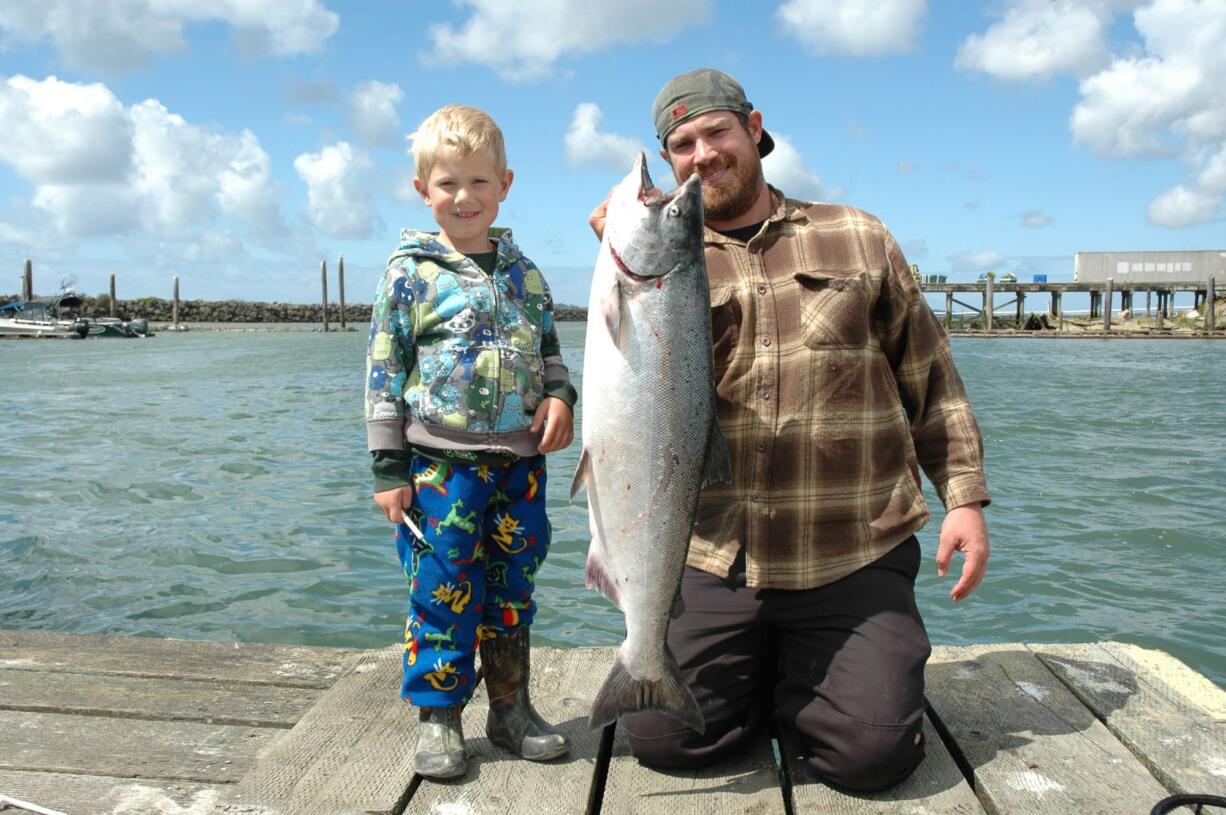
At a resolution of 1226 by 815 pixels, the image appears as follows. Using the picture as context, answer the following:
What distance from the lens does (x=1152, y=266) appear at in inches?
2950

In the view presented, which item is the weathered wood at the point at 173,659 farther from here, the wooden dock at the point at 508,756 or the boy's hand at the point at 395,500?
the boy's hand at the point at 395,500

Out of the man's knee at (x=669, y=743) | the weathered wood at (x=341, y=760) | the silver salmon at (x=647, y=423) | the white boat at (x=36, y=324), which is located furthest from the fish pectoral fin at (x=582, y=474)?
the white boat at (x=36, y=324)

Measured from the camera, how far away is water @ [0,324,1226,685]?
7520mm

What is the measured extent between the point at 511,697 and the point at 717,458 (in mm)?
1143

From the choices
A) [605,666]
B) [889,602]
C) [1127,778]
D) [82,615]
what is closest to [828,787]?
[889,602]

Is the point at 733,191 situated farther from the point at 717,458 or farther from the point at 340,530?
the point at 340,530

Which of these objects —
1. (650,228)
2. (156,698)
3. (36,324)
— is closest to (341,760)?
(156,698)

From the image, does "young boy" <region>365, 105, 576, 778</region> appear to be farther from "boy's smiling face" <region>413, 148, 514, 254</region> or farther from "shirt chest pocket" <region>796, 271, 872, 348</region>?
"shirt chest pocket" <region>796, 271, 872, 348</region>

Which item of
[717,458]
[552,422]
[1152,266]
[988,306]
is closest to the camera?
[717,458]

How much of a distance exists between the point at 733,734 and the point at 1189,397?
25265 mm

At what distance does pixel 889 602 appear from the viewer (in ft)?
11.8

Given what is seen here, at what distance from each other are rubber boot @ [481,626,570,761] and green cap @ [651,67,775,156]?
80.8 inches

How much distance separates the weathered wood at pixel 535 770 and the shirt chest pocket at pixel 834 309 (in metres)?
1.67

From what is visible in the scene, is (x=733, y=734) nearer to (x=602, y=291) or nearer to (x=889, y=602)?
(x=889, y=602)
